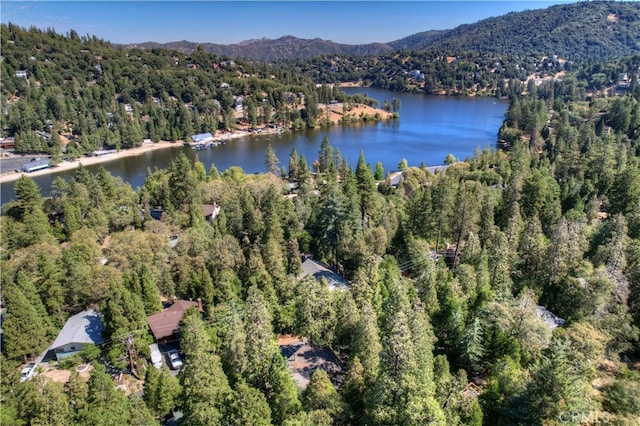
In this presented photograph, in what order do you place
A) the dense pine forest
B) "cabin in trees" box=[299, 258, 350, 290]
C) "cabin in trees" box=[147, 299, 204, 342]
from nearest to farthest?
the dense pine forest, "cabin in trees" box=[147, 299, 204, 342], "cabin in trees" box=[299, 258, 350, 290]

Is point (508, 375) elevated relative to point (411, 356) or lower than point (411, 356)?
lower

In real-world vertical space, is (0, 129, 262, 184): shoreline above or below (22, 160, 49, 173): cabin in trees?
below

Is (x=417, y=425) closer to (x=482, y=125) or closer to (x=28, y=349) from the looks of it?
(x=28, y=349)

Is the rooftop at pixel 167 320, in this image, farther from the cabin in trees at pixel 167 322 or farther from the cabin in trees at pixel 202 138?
the cabin in trees at pixel 202 138

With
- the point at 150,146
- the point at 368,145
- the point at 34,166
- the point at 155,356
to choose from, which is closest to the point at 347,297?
the point at 155,356

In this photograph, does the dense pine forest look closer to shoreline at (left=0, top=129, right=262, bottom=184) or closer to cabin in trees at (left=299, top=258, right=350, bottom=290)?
cabin in trees at (left=299, top=258, right=350, bottom=290)

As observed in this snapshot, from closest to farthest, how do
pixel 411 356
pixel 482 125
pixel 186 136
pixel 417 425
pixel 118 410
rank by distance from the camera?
1. pixel 417 425
2. pixel 411 356
3. pixel 118 410
4. pixel 186 136
5. pixel 482 125

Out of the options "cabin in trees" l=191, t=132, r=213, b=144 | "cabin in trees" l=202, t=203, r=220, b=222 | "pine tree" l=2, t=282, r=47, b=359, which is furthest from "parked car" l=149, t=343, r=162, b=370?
"cabin in trees" l=191, t=132, r=213, b=144

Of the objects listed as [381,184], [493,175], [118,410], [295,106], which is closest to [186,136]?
[295,106]
